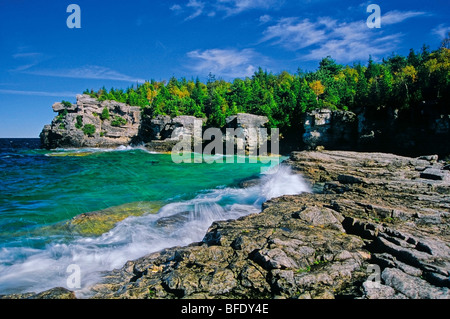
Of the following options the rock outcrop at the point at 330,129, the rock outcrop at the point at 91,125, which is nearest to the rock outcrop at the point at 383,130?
the rock outcrop at the point at 330,129

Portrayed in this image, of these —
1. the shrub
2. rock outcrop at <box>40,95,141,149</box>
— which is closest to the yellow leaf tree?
rock outcrop at <box>40,95,141,149</box>

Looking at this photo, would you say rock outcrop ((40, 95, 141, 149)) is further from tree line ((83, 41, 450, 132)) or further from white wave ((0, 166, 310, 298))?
white wave ((0, 166, 310, 298))

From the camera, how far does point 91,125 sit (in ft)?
187

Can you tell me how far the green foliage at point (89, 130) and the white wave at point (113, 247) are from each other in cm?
5417

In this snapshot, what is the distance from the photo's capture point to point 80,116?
2229 inches

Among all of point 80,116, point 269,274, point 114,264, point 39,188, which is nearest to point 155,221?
point 114,264

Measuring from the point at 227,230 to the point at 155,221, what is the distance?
4.42 metres

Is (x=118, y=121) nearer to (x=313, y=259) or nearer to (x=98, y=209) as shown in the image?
(x=98, y=209)

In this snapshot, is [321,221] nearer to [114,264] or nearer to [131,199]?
[114,264]

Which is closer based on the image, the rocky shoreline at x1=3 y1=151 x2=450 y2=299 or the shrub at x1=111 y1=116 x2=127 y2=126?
the rocky shoreline at x1=3 y1=151 x2=450 y2=299

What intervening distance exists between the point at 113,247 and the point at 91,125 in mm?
58110

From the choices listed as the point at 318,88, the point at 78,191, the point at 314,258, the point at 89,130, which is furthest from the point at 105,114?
the point at 314,258

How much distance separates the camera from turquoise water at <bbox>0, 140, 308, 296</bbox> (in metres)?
7.02

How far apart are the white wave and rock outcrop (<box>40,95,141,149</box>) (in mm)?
53543
